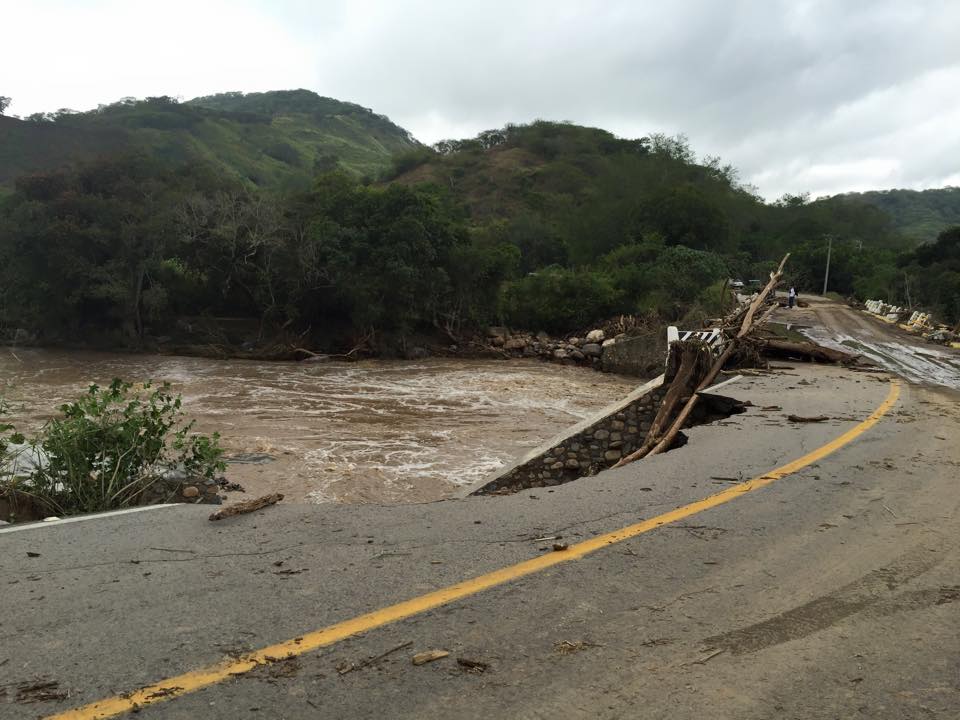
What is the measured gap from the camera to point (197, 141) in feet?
328

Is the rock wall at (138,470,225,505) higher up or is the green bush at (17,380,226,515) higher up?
the green bush at (17,380,226,515)

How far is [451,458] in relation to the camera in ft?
40.9

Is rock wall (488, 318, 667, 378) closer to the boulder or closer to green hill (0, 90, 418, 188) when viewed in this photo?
the boulder

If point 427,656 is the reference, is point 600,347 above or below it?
above

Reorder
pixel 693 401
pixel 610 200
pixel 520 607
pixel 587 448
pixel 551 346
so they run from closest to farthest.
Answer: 1. pixel 520 607
2. pixel 587 448
3. pixel 693 401
4. pixel 551 346
5. pixel 610 200

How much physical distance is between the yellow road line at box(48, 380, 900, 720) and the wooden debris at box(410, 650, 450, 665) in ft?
1.13

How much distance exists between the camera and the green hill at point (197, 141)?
6247 centimetres

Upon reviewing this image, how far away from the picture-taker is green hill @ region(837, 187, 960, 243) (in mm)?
136750

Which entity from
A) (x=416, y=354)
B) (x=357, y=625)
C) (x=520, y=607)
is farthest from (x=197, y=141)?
(x=520, y=607)

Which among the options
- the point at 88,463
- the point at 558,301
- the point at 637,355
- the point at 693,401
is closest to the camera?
the point at 88,463

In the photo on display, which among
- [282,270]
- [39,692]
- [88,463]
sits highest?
[282,270]

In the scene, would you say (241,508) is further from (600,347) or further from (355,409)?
(600,347)

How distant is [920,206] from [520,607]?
191 metres

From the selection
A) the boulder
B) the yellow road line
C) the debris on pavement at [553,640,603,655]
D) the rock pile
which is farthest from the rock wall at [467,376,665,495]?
the boulder
